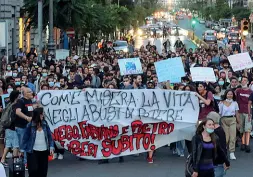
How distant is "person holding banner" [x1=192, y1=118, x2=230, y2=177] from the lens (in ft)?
29.4

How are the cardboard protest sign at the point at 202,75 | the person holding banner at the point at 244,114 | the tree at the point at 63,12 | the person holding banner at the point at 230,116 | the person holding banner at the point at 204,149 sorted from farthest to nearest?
the tree at the point at 63,12, the cardboard protest sign at the point at 202,75, the person holding banner at the point at 244,114, the person holding banner at the point at 230,116, the person holding banner at the point at 204,149

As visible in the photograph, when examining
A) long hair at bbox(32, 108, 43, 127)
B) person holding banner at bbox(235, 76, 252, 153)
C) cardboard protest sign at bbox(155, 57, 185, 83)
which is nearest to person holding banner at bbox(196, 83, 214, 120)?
person holding banner at bbox(235, 76, 252, 153)

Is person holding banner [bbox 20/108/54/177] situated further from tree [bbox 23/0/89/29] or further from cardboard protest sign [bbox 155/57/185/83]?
tree [bbox 23/0/89/29]

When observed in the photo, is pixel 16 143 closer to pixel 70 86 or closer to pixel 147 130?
pixel 147 130

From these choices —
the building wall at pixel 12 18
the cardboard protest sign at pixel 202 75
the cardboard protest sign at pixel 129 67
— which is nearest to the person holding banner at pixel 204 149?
the cardboard protest sign at pixel 202 75

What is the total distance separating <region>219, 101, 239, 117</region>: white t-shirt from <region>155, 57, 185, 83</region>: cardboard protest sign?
2267 mm

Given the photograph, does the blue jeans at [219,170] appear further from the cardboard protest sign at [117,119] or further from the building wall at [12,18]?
the building wall at [12,18]

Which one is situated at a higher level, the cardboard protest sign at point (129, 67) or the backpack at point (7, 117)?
the cardboard protest sign at point (129, 67)

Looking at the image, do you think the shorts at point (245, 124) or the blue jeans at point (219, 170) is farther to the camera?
the shorts at point (245, 124)

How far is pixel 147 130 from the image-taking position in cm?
1395

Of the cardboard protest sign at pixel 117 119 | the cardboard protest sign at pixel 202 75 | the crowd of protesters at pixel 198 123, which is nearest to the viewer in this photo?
the crowd of protesters at pixel 198 123

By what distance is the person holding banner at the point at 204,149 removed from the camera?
29.4 ft

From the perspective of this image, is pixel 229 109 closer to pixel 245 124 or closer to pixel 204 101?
pixel 204 101

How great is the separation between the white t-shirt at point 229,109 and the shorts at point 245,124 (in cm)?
94
